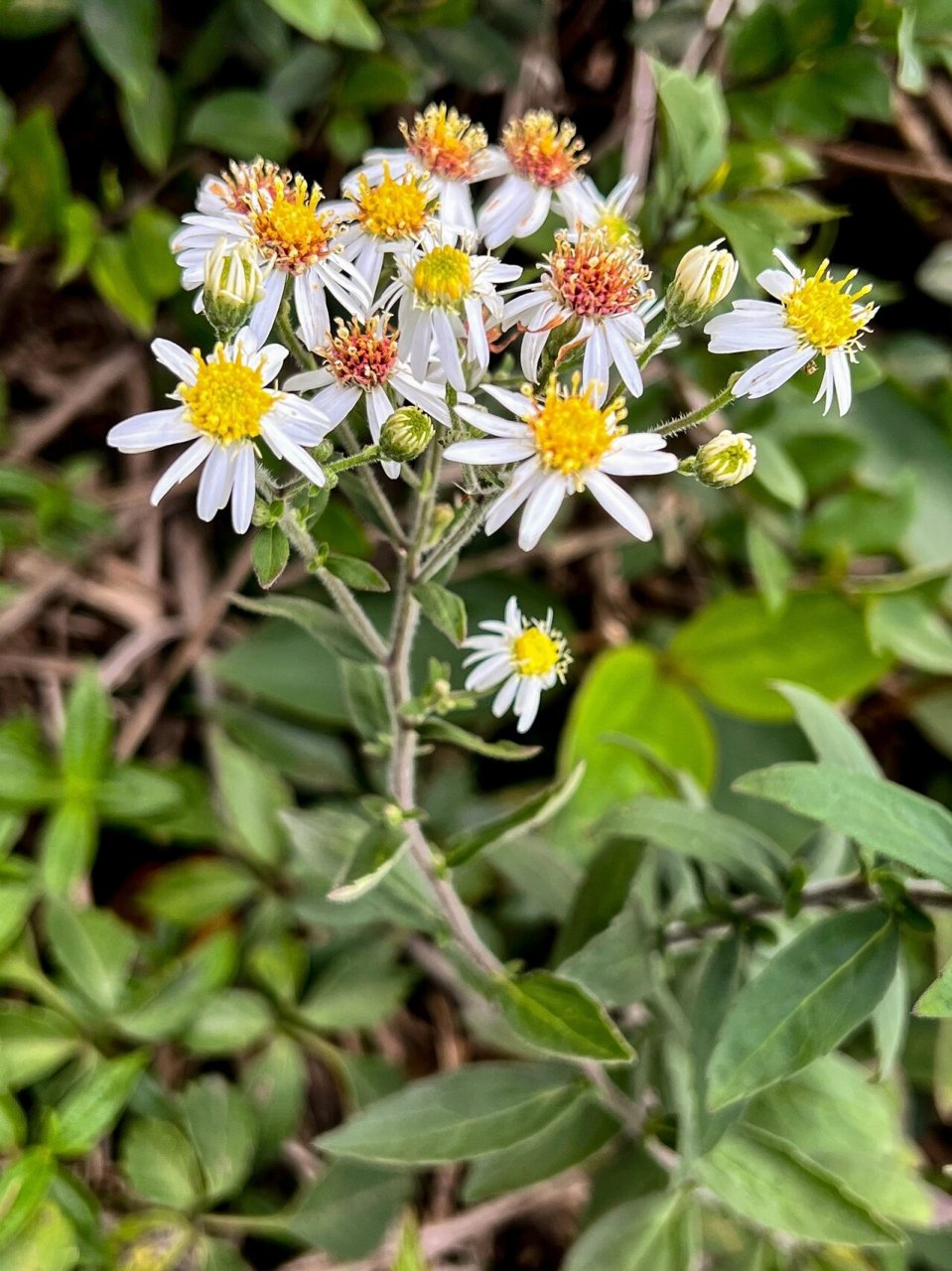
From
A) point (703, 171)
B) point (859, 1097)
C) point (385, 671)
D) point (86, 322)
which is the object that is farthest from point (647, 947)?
point (86, 322)

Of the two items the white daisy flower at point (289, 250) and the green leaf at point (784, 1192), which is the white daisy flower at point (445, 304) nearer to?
the white daisy flower at point (289, 250)

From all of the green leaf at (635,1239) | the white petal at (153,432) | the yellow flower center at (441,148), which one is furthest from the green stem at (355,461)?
the green leaf at (635,1239)

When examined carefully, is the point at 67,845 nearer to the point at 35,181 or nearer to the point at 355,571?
the point at 355,571

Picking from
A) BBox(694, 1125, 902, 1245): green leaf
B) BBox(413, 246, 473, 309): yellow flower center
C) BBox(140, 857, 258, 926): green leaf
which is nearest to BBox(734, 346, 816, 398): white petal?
BBox(413, 246, 473, 309): yellow flower center

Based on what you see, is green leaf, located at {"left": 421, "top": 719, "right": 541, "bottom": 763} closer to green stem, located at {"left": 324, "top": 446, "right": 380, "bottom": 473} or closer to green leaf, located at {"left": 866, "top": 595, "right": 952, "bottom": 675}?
green stem, located at {"left": 324, "top": 446, "right": 380, "bottom": 473}

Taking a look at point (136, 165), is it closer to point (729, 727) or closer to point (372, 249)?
point (372, 249)
